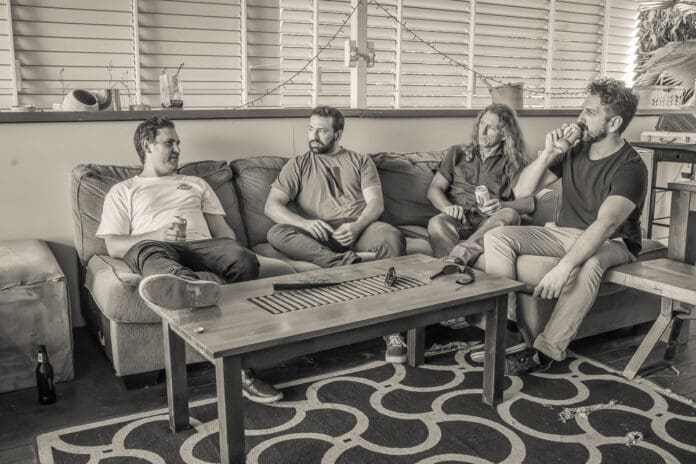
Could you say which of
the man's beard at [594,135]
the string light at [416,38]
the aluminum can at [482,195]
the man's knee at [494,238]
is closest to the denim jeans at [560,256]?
the man's knee at [494,238]

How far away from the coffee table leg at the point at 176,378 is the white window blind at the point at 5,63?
275 cm

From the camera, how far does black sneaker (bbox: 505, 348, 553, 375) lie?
2529 millimetres

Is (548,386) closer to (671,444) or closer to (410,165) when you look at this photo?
(671,444)

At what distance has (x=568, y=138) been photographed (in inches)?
107

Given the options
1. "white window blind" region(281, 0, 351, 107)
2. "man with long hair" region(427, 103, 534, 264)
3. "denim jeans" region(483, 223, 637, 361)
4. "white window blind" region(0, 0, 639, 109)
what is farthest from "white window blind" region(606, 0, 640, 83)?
"denim jeans" region(483, 223, 637, 361)

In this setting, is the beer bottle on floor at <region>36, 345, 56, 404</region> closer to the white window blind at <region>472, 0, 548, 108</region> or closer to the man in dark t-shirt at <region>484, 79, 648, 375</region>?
the man in dark t-shirt at <region>484, 79, 648, 375</region>

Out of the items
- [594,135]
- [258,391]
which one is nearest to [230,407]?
[258,391]

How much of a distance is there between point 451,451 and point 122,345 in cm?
122

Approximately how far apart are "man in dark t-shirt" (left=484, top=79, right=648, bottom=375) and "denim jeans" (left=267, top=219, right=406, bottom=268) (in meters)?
0.44

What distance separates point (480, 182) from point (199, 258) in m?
1.51

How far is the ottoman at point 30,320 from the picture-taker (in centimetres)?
236

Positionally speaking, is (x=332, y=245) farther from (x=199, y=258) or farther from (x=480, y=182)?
(x=480, y=182)

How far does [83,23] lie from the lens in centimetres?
420

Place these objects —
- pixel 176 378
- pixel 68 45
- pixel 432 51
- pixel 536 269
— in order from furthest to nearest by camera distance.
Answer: pixel 432 51
pixel 68 45
pixel 536 269
pixel 176 378
